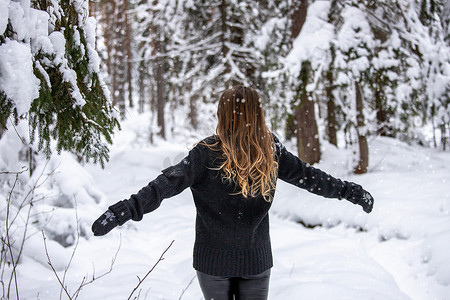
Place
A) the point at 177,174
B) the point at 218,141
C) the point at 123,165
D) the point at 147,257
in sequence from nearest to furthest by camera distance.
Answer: the point at 177,174, the point at 218,141, the point at 147,257, the point at 123,165

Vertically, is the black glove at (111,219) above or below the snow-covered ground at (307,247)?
above

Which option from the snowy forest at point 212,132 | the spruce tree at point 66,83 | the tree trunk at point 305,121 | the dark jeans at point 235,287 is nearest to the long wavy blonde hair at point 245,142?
the snowy forest at point 212,132

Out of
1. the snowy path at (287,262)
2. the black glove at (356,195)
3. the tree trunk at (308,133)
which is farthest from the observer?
the tree trunk at (308,133)

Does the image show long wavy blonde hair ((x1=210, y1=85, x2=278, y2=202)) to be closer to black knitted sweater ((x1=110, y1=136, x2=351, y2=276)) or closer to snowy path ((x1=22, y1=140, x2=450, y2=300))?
black knitted sweater ((x1=110, y1=136, x2=351, y2=276))

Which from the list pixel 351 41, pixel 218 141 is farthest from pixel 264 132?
pixel 351 41

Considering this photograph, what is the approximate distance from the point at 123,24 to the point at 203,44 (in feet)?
48.0

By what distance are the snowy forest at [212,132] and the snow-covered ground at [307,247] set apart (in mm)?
27

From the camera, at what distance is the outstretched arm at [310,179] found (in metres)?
2.49

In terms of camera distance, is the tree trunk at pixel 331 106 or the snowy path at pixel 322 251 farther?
the tree trunk at pixel 331 106

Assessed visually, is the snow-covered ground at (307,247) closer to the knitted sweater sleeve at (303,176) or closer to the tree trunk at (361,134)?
the tree trunk at (361,134)

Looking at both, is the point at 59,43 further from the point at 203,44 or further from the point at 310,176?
the point at 203,44

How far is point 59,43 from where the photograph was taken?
8.70ft

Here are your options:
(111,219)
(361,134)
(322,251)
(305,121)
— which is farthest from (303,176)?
(305,121)

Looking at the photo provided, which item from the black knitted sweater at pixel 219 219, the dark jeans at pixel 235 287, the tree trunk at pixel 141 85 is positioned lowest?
the tree trunk at pixel 141 85
